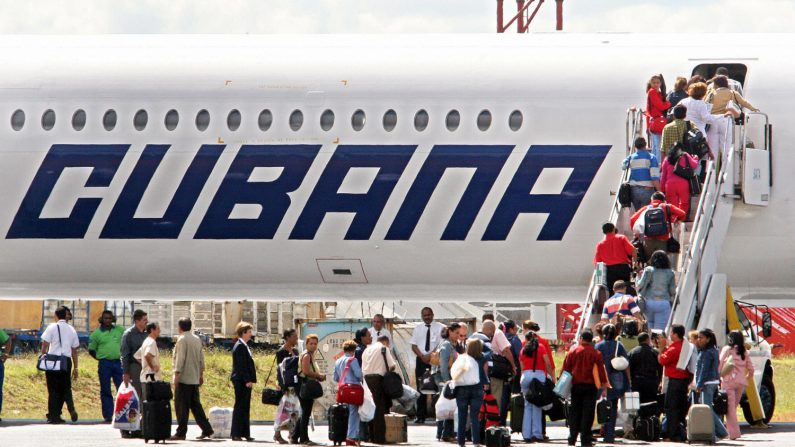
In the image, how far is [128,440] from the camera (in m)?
21.4

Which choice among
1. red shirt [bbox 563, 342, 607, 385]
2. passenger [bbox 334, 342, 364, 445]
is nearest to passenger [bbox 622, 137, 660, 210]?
red shirt [bbox 563, 342, 607, 385]

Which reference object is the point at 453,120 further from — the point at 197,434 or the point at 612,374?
the point at 197,434

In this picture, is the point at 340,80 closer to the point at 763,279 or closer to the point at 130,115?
the point at 130,115

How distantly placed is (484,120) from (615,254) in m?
3.35

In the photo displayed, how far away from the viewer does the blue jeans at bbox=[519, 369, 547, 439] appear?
20.4 meters

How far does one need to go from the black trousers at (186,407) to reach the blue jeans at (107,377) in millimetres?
3688

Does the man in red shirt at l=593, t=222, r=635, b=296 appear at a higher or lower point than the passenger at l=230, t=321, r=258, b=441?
higher

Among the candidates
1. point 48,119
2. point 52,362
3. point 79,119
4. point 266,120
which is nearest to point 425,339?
point 266,120

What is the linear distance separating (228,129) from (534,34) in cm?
526

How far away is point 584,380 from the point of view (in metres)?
19.5

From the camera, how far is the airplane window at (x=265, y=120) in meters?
24.1

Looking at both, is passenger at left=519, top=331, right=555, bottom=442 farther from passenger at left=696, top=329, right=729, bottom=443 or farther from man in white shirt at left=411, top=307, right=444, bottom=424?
man in white shirt at left=411, top=307, right=444, bottom=424

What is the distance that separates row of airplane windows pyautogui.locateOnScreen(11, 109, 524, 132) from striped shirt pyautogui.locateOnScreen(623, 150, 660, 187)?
6.94 feet

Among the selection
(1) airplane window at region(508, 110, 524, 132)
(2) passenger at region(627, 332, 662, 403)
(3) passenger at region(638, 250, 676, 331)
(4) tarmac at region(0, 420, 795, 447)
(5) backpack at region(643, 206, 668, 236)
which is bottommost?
(4) tarmac at region(0, 420, 795, 447)
